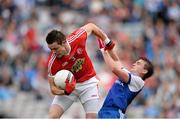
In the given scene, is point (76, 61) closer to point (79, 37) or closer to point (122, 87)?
point (79, 37)

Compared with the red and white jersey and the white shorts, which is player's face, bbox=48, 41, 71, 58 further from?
the white shorts

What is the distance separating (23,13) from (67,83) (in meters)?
10.3

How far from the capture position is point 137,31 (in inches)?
871

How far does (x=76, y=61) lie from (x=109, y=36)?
332 inches

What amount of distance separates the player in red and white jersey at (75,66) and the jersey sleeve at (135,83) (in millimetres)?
768

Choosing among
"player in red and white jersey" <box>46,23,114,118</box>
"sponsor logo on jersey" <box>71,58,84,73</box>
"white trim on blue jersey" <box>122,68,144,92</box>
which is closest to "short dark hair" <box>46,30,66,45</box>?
"player in red and white jersey" <box>46,23,114,118</box>

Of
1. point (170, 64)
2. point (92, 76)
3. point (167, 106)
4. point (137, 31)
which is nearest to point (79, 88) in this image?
point (92, 76)

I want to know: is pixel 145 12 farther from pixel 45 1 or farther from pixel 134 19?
pixel 45 1

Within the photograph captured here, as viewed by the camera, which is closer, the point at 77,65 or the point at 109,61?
the point at 109,61

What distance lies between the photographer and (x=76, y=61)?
1279 centimetres

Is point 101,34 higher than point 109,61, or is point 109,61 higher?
point 101,34

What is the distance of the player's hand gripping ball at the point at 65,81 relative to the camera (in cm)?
1230

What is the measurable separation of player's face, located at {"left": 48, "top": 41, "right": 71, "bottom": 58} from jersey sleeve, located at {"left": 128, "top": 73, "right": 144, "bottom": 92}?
1.06 meters

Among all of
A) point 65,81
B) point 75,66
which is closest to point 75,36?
point 75,66
